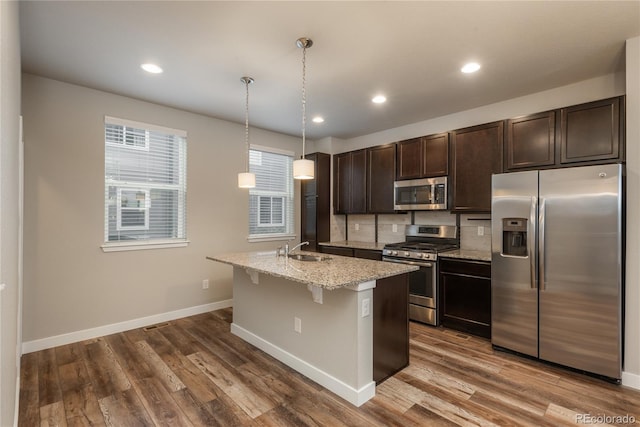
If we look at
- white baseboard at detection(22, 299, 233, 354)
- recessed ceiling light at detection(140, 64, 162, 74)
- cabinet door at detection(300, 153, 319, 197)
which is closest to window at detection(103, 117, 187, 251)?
white baseboard at detection(22, 299, 233, 354)

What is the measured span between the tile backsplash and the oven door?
0.73 metres

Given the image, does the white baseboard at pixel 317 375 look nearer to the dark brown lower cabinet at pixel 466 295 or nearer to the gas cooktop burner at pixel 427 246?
the dark brown lower cabinet at pixel 466 295

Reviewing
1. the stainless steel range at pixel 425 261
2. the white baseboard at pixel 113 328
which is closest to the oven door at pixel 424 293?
the stainless steel range at pixel 425 261

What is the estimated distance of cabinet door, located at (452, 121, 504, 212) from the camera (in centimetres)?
355

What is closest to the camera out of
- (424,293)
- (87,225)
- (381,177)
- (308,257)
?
(308,257)

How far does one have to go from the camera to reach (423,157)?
166 inches

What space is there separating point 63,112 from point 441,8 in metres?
3.65

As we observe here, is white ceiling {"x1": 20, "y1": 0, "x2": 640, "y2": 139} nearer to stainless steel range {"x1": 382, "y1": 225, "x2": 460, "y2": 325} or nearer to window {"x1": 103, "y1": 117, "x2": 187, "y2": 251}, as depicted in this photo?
window {"x1": 103, "y1": 117, "x2": 187, "y2": 251}

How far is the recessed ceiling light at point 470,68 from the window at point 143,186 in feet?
11.0

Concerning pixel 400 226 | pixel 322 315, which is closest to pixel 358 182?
pixel 400 226

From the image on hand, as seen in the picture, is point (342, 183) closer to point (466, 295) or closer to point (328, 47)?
point (466, 295)

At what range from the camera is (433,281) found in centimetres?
373

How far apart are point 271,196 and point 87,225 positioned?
2492mm

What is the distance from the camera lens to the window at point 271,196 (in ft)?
16.1
